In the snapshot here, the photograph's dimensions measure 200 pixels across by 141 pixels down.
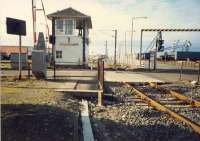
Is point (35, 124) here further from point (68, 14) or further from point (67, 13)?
point (67, 13)

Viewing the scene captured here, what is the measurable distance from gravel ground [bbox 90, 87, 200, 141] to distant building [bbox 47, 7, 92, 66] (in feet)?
124

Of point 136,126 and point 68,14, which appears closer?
point 136,126

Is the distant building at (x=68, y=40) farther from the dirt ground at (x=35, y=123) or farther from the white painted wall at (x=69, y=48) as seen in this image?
the dirt ground at (x=35, y=123)

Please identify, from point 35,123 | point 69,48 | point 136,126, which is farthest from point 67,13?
point 35,123

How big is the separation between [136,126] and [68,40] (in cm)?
4131

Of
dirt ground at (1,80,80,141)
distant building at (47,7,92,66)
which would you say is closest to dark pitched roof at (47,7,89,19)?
distant building at (47,7,92,66)

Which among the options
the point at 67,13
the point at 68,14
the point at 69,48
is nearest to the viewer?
the point at 69,48

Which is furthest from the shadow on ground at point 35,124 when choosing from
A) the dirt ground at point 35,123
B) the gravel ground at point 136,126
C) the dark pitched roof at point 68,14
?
the dark pitched roof at point 68,14

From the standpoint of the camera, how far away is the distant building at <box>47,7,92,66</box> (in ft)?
167

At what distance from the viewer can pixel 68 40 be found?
166ft

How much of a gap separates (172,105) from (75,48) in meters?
37.1

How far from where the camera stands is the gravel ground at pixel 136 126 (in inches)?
346

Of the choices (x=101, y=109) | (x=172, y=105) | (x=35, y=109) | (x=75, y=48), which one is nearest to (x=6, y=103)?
(x=35, y=109)

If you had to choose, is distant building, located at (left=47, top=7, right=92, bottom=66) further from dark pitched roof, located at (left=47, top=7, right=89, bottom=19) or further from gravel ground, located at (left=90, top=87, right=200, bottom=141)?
gravel ground, located at (left=90, top=87, right=200, bottom=141)
